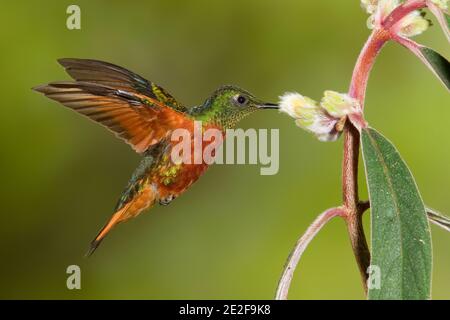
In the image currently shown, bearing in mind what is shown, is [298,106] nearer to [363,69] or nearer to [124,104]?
[363,69]

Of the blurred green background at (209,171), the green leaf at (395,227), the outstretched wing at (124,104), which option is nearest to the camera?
the green leaf at (395,227)

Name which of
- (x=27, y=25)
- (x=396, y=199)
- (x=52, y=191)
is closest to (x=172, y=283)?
(x=52, y=191)

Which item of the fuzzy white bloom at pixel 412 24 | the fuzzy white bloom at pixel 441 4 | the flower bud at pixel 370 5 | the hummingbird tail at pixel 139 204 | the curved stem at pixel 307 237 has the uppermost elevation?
the flower bud at pixel 370 5

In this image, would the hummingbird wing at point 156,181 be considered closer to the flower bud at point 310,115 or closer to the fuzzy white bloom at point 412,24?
the flower bud at point 310,115

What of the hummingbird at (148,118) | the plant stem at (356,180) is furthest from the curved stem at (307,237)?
the hummingbird at (148,118)

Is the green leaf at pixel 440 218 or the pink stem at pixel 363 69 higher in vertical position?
the pink stem at pixel 363 69

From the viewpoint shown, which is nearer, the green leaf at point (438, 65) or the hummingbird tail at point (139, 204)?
the green leaf at point (438, 65)

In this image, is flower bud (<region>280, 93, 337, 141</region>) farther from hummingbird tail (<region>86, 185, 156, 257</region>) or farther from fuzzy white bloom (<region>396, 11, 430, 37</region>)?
hummingbird tail (<region>86, 185, 156, 257</region>)
